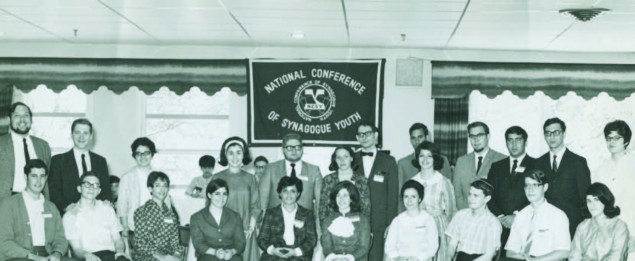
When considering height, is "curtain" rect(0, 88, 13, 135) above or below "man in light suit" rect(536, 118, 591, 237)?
above

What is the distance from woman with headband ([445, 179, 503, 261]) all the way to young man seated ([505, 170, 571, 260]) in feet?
0.45

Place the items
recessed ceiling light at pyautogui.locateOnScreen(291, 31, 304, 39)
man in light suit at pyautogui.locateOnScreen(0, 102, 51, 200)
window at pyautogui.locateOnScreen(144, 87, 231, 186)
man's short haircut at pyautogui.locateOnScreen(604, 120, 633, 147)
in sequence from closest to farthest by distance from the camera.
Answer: man's short haircut at pyautogui.locateOnScreen(604, 120, 633, 147) → man in light suit at pyautogui.locateOnScreen(0, 102, 51, 200) → recessed ceiling light at pyautogui.locateOnScreen(291, 31, 304, 39) → window at pyautogui.locateOnScreen(144, 87, 231, 186)

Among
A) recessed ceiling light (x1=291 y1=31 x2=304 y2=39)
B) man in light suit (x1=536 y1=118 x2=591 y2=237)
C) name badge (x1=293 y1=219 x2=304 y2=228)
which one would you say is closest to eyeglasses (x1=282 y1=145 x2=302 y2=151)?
name badge (x1=293 y1=219 x2=304 y2=228)

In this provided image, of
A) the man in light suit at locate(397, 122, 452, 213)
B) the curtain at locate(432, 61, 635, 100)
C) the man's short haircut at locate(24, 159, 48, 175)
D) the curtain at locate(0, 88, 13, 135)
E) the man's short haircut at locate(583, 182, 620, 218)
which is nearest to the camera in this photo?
the man's short haircut at locate(583, 182, 620, 218)

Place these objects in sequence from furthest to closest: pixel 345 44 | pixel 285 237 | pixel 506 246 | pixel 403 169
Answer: pixel 345 44, pixel 403 169, pixel 285 237, pixel 506 246

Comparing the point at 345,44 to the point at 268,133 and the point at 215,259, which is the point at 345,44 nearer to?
the point at 268,133

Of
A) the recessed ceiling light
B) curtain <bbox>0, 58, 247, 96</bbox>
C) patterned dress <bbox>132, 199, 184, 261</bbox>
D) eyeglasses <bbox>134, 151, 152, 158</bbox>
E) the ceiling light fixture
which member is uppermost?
the ceiling light fixture

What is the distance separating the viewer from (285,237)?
6680 millimetres

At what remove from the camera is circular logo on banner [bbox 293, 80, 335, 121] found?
29.7ft

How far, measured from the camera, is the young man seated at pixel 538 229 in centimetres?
606

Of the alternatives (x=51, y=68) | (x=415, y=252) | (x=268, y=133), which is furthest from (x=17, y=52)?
(x=415, y=252)

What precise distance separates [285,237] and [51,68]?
3.88m

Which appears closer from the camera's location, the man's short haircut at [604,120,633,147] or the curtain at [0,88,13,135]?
the man's short haircut at [604,120,633,147]

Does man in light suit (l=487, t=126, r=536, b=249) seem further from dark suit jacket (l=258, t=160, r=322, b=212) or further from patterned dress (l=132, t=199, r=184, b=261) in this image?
patterned dress (l=132, t=199, r=184, b=261)
